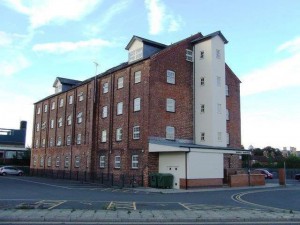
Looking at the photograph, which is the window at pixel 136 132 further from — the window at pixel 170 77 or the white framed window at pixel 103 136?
the white framed window at pixel 103 136

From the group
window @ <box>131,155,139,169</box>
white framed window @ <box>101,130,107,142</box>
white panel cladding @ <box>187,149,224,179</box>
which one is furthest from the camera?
white framed window @ <box>101,130,107,142</box>

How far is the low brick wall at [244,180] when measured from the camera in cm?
3388

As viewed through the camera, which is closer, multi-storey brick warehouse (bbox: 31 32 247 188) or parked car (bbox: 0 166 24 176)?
multi-storey brick warehouse (bbox: 31 32 247 188)

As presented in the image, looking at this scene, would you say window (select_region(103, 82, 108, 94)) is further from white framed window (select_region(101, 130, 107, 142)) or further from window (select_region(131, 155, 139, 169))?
window (select_region(131, 155, 139, 169))

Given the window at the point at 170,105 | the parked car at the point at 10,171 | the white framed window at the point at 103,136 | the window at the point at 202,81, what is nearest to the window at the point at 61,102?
the white framed window at the point at 103,136

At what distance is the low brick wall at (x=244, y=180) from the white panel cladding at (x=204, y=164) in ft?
4.14

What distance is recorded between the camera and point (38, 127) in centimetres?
6034

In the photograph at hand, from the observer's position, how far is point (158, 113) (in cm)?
3466

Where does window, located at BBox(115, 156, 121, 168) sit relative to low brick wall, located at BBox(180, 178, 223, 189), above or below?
above

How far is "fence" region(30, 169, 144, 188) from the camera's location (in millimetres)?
33391

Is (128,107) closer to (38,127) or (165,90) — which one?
(165,90)

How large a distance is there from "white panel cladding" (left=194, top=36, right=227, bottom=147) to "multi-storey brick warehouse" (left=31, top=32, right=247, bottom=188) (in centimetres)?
10

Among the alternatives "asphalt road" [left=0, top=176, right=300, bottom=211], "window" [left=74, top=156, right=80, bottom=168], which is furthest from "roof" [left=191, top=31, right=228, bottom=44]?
"window" [left=74, top=156, right=80, bottom=168]

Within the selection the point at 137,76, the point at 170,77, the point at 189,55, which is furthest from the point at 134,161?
the point at 189,55
